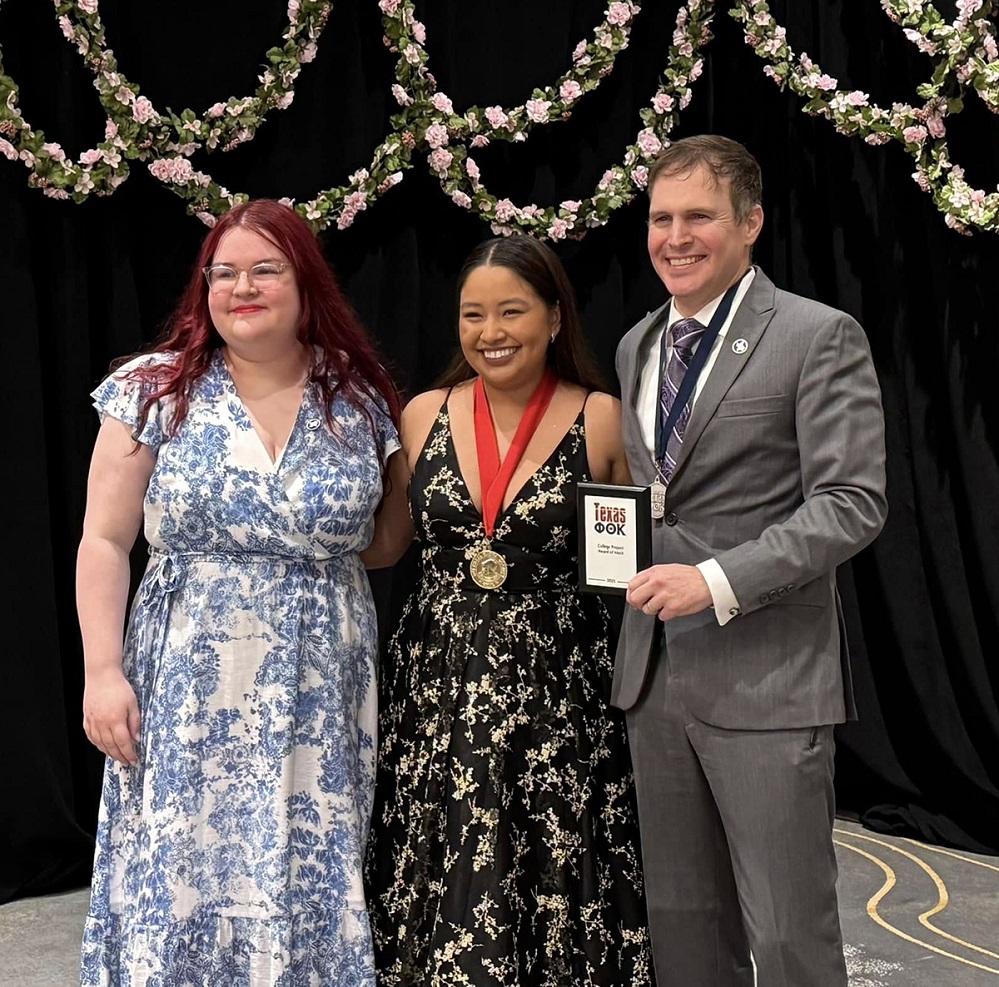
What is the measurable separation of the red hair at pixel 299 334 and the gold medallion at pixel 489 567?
14.0 inches

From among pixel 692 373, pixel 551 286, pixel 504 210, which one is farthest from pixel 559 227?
pixel 692 373

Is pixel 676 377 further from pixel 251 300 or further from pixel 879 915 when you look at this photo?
pixel 879 915

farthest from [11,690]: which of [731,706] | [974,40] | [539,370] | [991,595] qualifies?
[974,40]

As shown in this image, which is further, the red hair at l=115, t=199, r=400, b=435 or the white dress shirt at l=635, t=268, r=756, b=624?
the red hair at l=115, t=199, r=400, b=435

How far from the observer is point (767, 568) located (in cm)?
238

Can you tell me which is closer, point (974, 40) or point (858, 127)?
point (974, 40)

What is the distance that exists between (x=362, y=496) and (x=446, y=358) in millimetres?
1920

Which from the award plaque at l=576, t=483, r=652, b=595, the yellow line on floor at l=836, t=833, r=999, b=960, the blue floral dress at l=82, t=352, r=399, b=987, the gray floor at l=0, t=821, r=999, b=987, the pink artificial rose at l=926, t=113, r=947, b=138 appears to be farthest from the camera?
the pink artificial rose at l=926, t=113, r=947, b=138

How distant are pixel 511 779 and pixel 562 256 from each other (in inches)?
91.9

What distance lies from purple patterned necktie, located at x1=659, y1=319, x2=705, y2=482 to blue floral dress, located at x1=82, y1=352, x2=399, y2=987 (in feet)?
1.96

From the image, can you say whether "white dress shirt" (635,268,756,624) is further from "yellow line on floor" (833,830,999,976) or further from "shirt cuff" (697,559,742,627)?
"yellow line on floor" (833,830,999,976)

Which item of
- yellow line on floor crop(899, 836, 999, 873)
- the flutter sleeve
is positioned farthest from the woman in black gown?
yellow line on floor crop(899, 836, 999, 873)

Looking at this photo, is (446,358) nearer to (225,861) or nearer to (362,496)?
(362,496)

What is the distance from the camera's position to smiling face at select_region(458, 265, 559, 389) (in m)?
2.75
